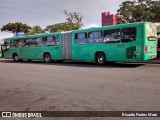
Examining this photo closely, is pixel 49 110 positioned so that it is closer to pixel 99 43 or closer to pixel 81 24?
pixel 99 43

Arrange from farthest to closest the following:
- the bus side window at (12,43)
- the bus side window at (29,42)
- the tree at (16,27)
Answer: the tree at (16,27) < the bus side window at (12,43) < the bus side window at (29,42)

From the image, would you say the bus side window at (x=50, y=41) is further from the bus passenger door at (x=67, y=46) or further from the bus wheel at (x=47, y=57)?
the bus passenger door at (x=67, y=46)

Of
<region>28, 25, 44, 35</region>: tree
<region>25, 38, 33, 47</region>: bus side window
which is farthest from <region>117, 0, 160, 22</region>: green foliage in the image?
<region>28, 25, 44, 35</region>: tree

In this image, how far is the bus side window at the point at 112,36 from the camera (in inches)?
656

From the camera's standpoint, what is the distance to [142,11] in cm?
3778

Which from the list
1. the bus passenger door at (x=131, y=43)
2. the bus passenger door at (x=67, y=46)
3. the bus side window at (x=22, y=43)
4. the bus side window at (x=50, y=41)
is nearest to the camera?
the bus passenger door at (x=131, y=43)

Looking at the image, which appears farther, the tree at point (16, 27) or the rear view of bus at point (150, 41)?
the tree at point (16, 27)

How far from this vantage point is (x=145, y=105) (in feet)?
20.6

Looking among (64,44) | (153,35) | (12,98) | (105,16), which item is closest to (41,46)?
(64,44)

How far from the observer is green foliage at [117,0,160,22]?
37.8 metres

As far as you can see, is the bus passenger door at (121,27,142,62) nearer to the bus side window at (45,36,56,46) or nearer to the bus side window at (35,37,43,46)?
the bus side window at (45,36,56,46)

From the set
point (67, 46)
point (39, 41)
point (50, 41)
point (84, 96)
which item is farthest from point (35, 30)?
point (84, 96)

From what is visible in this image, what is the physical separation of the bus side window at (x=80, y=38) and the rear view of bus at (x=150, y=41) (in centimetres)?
501

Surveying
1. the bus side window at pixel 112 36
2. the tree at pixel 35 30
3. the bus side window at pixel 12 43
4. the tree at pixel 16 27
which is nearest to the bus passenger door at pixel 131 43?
the bus side window at pixel 112 36
